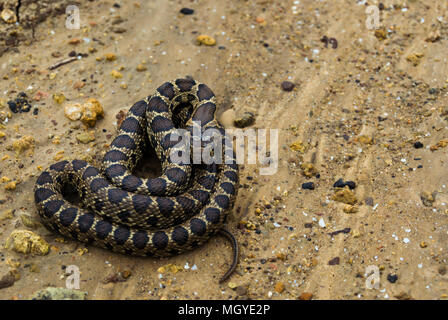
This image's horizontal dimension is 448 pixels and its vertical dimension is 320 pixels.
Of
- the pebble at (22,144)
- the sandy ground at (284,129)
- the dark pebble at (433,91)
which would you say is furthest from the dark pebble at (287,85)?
the pebble at (22,144)

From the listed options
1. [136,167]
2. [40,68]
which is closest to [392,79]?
[136,167]

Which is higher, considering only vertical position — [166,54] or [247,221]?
[166,54]

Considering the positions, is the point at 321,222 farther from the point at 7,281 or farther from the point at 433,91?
the point at 7,281

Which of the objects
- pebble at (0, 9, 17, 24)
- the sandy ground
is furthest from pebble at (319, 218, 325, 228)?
pebble at (0, 9, 17, 24)

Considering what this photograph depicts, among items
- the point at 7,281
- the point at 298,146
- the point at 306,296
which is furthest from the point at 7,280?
the point at 298,146

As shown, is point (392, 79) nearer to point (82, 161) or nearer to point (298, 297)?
point (298, 297)

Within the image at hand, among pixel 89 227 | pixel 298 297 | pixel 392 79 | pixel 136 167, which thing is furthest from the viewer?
pixel 392 79
